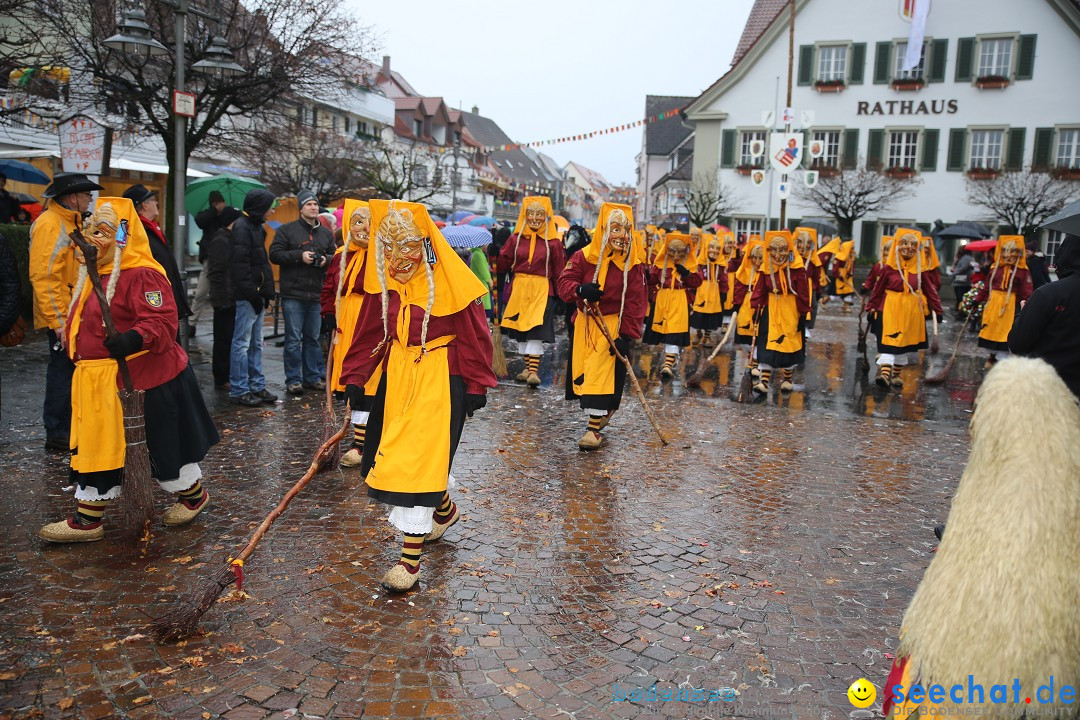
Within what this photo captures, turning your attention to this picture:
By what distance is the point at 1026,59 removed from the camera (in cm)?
3238

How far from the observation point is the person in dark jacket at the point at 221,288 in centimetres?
895

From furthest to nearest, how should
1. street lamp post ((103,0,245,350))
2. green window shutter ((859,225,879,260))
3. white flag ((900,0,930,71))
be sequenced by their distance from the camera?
1. green window shutter ((859,225,879,260))
2. white flag ((900,0,930,71))
3. street lamp post ((103,0,245,350))

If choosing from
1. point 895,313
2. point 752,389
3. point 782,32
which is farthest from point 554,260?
point 782,32

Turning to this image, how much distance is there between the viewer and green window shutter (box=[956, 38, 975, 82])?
108ft

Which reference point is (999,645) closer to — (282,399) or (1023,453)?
(1023,453)

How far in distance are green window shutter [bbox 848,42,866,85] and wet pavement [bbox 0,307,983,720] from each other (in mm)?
30214

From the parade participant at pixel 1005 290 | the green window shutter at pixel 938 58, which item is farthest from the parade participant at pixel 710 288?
the green window shutter at pixel 938 58

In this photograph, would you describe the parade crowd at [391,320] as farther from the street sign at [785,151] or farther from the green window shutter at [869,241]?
the green window shutter at [869,241]

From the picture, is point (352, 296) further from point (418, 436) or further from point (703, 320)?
point (703, 320)

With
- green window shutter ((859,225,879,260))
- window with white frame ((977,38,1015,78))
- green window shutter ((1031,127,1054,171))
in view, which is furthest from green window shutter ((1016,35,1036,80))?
green window shutter ((859,225,879,260))

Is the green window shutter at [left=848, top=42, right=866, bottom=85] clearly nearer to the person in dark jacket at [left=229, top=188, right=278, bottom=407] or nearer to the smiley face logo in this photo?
the person in dark jacket at [left=229, top=188, right=278, bottom=407]

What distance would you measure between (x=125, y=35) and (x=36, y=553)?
7013 mm

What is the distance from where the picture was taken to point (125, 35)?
9.70 m

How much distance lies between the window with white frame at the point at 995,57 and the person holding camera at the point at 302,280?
31993 mm
